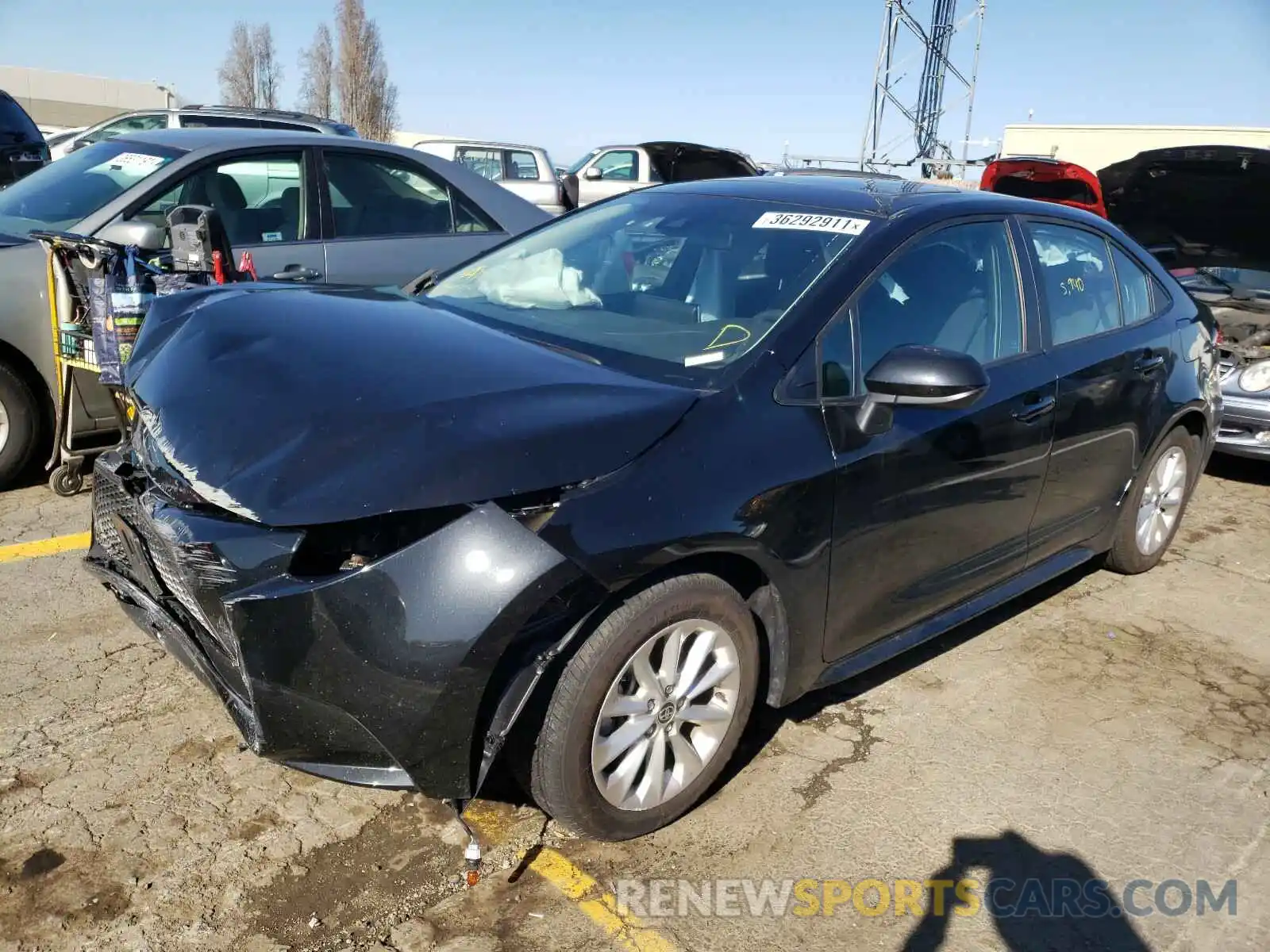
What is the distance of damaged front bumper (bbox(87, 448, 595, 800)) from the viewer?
2.08 meters

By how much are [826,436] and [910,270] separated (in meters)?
0.73

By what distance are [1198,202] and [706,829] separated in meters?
7.09

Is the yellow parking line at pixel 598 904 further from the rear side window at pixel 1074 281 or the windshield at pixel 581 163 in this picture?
the windshield at pixel 581 163

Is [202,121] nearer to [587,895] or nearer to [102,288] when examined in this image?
[102,288]

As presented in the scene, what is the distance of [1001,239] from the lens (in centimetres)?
350

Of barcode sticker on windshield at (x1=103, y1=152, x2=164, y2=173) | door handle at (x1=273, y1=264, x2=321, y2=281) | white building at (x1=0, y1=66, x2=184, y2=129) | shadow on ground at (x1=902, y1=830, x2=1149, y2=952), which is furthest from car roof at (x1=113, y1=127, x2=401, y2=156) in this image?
white building at (x1=0, y1=66, x2=184, y2=129)

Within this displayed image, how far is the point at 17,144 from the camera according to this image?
10289mm

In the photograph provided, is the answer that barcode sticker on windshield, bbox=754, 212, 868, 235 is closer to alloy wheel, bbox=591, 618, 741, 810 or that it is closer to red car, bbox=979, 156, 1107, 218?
alloy wheel, bbox=591, 618, 741, 810

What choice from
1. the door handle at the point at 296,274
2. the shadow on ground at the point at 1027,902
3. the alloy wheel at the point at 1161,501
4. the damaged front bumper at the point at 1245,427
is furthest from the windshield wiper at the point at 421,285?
the damaged front bumper at the point at 1245,427

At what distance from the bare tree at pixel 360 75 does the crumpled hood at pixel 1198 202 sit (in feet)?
126

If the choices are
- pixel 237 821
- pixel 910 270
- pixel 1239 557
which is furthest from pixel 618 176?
pixel 237 821

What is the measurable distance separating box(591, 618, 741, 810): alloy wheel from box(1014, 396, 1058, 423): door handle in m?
1.41

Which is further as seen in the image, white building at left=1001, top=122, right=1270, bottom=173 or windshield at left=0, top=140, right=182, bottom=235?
white building at left=1001, top=122, right=1270, bottom=173

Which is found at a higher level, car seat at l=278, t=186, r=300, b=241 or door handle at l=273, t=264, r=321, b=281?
car seat at l=278, t=186, r=300, b=241
